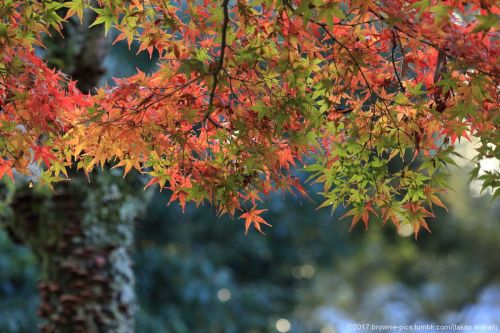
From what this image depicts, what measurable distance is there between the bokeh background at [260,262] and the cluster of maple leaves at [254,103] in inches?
95.2

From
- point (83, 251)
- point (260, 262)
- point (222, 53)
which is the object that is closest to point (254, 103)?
point (222, 53)

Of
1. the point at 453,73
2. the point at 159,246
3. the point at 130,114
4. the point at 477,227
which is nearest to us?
the point at 453,73

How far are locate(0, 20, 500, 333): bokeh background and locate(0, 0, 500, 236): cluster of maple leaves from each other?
7.93ft

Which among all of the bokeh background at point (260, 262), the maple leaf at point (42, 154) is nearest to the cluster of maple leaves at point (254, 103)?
the maple leaf at point (42, 154)

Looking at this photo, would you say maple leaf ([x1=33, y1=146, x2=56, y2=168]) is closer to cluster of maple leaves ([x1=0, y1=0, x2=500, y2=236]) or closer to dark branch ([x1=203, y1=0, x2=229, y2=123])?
cluster of maple leaves ([x1=0, y1=0, x2=500, y2=236])

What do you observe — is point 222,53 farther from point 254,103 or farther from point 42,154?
point 42,154

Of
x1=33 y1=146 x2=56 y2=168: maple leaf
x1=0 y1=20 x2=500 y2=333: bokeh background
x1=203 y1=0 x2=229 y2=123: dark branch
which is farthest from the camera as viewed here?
x1=0 y1=20 x2=500 y2=333: bokeh background

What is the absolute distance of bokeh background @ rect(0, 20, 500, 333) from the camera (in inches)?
279

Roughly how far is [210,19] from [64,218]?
2756 mm

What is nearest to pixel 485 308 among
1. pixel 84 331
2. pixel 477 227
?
pixel 477 227

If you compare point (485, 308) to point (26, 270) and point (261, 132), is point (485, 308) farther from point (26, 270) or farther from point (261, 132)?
point (261, 132)

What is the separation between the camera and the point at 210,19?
1836 mm

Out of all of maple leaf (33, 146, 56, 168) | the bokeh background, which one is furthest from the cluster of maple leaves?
the bokeh background

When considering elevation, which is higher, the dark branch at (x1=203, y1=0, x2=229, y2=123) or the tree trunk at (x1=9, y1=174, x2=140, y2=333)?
the tree trunk at (x1=9, y1=174, x2=140, y2=333)
